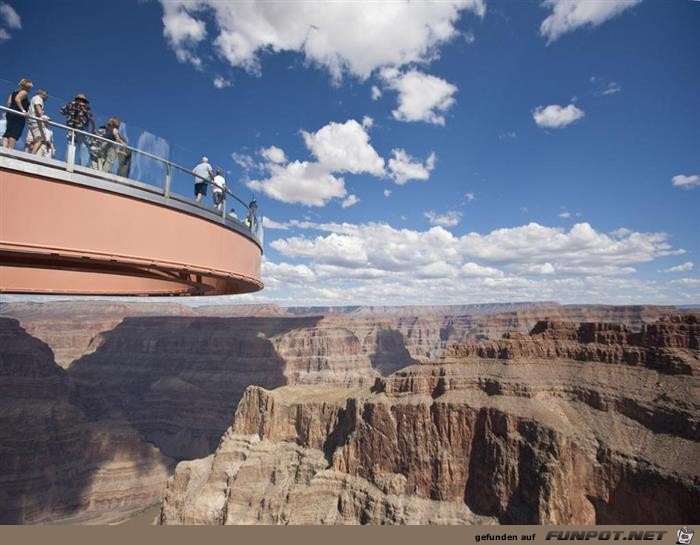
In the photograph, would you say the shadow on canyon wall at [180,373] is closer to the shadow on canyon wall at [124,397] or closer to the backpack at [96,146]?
the shadow on canyon wall at [124,397]

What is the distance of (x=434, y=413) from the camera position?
3744 cm

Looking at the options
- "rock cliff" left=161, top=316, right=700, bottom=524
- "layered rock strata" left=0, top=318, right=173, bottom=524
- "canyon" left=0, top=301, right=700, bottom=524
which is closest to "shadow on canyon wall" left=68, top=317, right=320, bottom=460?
"layered rock strata" left=0, top=318, right=173, bottom=524

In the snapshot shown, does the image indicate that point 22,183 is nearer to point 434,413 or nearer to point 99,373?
point 434,413

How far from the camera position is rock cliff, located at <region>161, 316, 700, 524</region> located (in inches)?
1169

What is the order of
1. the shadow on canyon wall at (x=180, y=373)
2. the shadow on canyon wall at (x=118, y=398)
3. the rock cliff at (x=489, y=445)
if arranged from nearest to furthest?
the rock cliff at (x=489, y=445) → the shadow on canyon wall at (x=118, y=398) → the shadow on canyon wall at (x=180, y=373)

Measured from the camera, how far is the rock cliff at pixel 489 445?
29688 mm

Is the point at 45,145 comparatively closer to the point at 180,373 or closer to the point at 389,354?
the point at 180,373

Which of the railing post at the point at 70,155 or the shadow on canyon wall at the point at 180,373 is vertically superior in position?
the railing post at the point at 70,155

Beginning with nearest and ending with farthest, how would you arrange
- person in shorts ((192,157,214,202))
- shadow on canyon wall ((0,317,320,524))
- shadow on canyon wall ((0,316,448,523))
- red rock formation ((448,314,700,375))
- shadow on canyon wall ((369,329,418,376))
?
1. person in shorts ((192,157,214,202))
2. red rock formation ((448,314,700,375))
3. shadow on canyon wall ((0,317,320,524))
4. shadow on canyon wall ((0,316,448,523))
5. shadow on canyon wall ((369,329,418,376))

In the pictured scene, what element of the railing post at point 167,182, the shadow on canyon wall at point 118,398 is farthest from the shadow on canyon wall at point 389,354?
the railing post at point 167,182

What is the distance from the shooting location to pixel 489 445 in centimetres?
3400

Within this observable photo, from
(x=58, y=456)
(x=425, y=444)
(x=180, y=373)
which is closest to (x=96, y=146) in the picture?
(x=425, y=444)

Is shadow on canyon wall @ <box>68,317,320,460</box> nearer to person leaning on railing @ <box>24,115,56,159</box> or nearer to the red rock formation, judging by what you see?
the red rock formation

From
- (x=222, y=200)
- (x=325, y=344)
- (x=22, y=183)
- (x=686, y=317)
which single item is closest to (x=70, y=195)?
(x=22, y=183)
